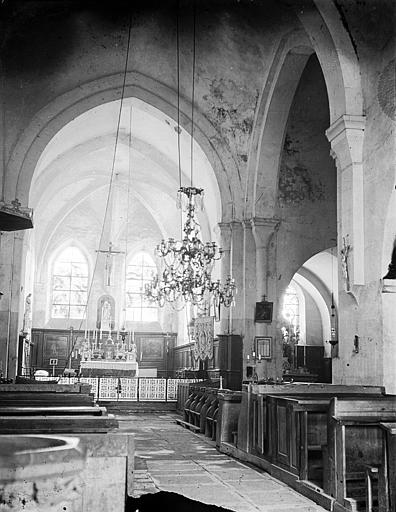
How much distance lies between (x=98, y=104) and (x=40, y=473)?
13.6 metres

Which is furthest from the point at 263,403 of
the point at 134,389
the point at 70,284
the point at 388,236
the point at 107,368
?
the point at 70,284

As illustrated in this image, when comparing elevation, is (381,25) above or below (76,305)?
above

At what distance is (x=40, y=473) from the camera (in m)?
2.81

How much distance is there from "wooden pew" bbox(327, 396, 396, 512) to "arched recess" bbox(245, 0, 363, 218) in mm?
5322

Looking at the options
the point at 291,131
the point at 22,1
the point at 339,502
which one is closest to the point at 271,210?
the point at 291,131

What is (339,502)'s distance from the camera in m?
5.12

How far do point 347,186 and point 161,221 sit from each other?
16629mm

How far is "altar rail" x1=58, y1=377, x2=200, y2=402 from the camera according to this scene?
16797 mm

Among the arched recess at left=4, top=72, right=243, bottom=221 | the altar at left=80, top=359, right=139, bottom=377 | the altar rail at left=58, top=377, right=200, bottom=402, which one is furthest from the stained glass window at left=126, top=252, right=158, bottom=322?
the arched recess at left=4, top=72, right=243, bottom=221

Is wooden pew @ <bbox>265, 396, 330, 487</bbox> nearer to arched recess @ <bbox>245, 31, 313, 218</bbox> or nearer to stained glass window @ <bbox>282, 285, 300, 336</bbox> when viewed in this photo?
arched recess @ <bbox>245, 31, 313, 218</bbox>

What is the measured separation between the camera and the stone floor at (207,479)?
18.0 feet

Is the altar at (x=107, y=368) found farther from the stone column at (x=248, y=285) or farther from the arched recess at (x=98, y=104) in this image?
the arched recess at (x=98, y=104)

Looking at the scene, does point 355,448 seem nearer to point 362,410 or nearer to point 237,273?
point 362,410

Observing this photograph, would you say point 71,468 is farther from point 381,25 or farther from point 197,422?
point 197,422
